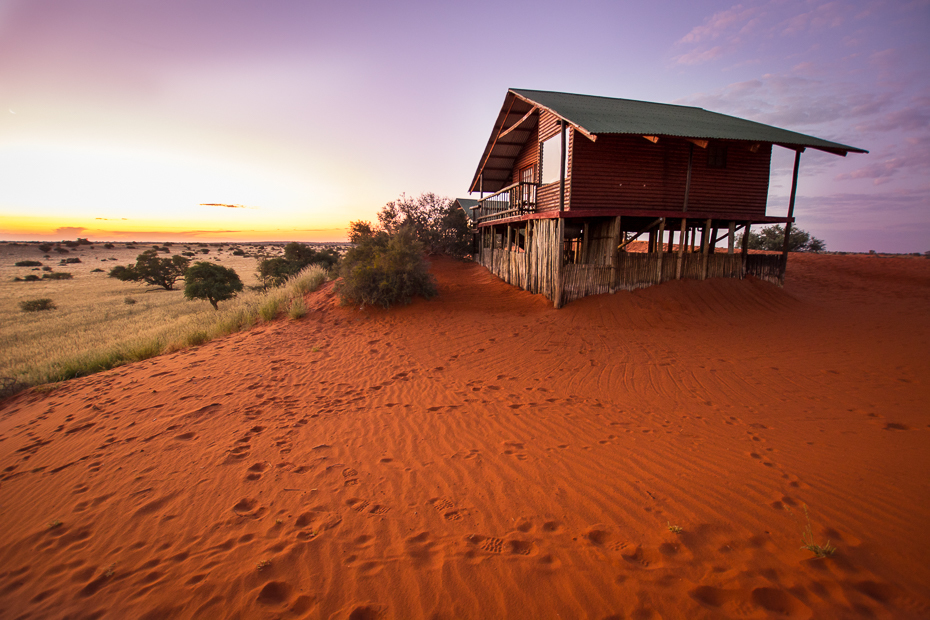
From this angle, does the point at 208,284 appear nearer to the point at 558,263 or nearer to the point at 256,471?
the point at 558,263

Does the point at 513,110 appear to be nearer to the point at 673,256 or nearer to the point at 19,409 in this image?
the point at 673,256

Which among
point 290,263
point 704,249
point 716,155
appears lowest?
point 290,263

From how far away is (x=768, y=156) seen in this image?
12578mm

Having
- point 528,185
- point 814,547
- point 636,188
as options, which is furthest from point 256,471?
point 528,185

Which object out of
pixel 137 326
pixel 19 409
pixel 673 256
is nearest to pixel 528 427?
pixel 19 409

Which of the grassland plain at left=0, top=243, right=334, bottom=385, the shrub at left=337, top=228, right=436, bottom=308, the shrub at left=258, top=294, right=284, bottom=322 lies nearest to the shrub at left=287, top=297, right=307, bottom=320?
the shrub at left=258, top=294, right=284, bottom=322

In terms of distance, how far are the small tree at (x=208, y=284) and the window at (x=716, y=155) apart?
65.9ft

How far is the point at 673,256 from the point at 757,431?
8.31 m

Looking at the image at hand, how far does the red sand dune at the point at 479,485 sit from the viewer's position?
2.41 m

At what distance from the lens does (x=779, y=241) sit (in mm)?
27031

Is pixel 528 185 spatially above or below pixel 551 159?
below

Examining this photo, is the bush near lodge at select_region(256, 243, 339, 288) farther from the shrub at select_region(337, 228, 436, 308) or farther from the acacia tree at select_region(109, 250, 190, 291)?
the acacia tree at select_region(109, 250, 190, 291)

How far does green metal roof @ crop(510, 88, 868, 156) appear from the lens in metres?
10.1

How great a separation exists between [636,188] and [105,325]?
768 inches
